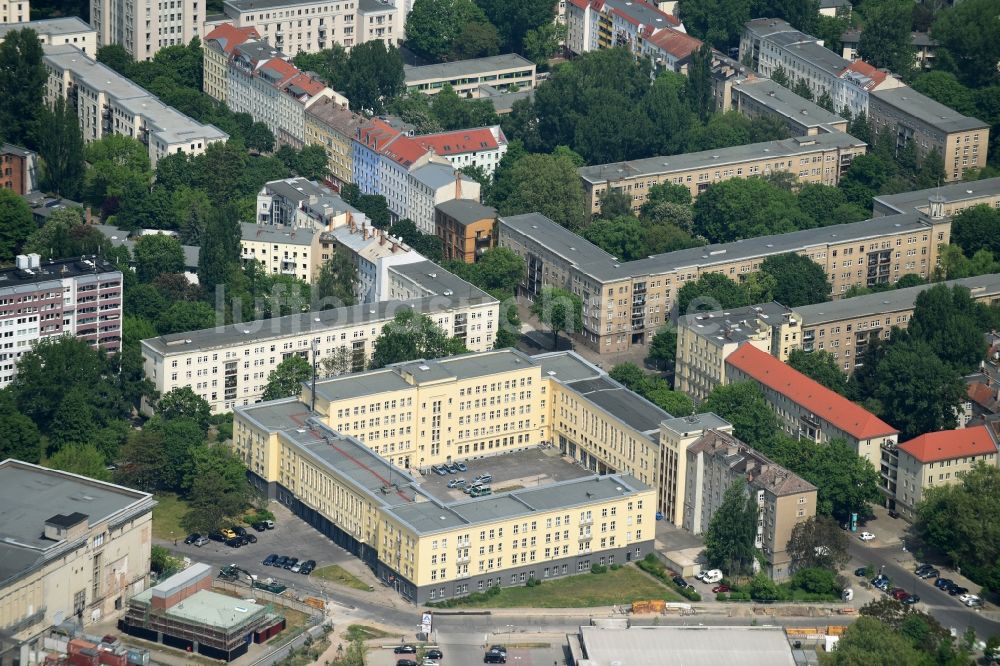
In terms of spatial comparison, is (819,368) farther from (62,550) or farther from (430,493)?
(62,550)

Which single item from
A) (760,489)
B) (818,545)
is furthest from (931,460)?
(760,489)

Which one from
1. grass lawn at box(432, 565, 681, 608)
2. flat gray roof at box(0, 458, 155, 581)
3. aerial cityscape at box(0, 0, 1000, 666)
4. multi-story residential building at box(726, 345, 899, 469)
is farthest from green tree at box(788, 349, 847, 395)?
flat gray roof at box(0, 458, 155, 581)

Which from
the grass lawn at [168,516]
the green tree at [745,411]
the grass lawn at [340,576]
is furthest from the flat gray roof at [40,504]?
the green tree at [745,411]

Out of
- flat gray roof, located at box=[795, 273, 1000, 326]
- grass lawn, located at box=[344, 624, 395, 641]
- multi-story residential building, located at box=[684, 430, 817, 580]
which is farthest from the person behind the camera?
flat gray roof, located at box=[795, 273, 1000, 326]

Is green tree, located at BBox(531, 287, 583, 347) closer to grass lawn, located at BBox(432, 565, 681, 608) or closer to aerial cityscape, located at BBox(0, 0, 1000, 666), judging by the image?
aerial cityscape, located at BBox(0, 0, 1000, 666)

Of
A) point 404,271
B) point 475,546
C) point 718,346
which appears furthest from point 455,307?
point 475,546

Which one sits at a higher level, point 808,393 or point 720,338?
point 720,338
